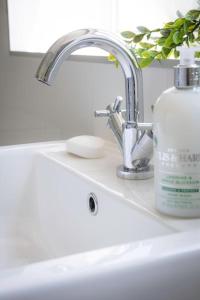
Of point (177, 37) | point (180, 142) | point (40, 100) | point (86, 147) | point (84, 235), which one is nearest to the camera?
Answer: point (180, 142)

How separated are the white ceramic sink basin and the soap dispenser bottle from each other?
24 millimetres

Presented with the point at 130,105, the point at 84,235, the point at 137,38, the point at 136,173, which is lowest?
the point at 84,235

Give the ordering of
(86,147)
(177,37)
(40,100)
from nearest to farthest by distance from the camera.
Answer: (177,37) < (86,147) < (40,100)

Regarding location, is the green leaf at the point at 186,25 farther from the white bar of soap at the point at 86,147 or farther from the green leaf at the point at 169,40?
the white bar of soap at the point at 86,147

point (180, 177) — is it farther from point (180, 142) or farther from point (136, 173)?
point (136, 173)

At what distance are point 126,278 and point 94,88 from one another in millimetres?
837

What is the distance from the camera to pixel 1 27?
123cm

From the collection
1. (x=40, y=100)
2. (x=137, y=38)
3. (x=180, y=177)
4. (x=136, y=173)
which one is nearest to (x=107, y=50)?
(x=137, y=38)

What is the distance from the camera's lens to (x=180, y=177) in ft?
1.63

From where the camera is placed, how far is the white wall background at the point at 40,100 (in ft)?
3.92

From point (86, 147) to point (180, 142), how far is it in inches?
17.6

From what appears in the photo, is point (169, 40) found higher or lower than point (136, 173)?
higher

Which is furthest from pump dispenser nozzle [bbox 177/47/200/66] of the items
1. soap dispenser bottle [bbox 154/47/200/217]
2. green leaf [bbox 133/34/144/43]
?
green leaf [bbox 133/34/144/43]

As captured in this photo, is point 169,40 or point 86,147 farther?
point 86,147
